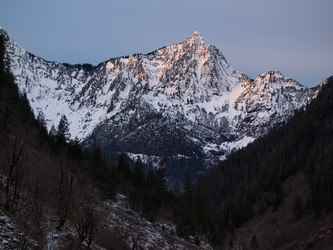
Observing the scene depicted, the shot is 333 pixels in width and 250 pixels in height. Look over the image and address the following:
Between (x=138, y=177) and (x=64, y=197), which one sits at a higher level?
(x=138, y=177)

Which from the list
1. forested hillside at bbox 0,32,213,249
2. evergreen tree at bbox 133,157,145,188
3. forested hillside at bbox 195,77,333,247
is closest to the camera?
forested hillside at bbox 0,32,213,249

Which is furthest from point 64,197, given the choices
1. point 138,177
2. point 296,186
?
point 296,186

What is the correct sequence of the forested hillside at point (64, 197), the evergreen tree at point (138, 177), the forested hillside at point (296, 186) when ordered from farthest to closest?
the forested hillside at point (296, 186)
the evergreen tree at point (138, 177)
the forested hillside at point (64, 197)

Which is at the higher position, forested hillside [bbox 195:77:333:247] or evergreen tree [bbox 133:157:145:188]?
forested hillside [bbox 195:77:333:247]

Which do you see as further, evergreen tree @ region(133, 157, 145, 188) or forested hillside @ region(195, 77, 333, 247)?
forested hillside @ region(195, 77, 333, 247)

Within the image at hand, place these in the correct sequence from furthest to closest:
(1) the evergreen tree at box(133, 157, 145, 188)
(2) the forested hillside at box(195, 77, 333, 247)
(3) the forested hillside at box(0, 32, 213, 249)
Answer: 1. (2) the forested hillside at box(195, 77, 333, 247)
2. (1) the evergreen tree at box(133, 157, 145, 188)
3. (3) the forested hillside at box(0, 32, 213, 249)

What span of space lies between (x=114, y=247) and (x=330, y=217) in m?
113

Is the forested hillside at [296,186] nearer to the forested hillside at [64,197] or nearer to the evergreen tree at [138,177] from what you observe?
the evergreen tree at [138,177]

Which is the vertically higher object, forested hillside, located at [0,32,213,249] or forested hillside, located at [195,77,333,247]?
forested hillside, located at [195,77,333,247]

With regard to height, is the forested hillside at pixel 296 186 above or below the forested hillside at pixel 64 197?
above

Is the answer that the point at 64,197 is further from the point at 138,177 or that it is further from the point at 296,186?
the point at 296,186

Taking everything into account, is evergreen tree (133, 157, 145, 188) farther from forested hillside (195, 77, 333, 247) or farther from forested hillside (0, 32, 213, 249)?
forested hillside (195, 77, 333, 247)

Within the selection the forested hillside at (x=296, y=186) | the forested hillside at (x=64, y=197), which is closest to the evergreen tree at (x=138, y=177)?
the forested hillside at (x=64, y=197)

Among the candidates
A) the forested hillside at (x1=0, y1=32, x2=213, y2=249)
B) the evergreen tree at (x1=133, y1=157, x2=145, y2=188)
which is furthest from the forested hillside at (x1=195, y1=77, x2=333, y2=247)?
the forested hillside at (x1=0, y1=32, x2=213, y2=249)
